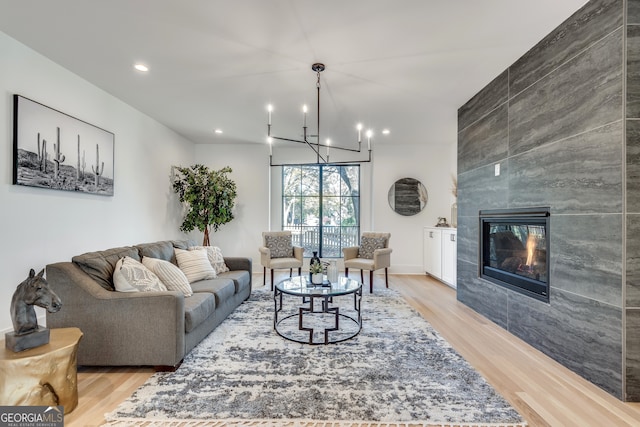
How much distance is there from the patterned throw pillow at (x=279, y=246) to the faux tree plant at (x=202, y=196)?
0.94 m

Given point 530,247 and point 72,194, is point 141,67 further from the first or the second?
point 530,247

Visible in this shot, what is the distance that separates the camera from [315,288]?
296cm

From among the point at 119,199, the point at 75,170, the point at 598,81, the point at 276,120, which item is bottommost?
the point at 119,199

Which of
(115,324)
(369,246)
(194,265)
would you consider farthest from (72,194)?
(369,246)

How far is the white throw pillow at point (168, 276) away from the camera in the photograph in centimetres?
265

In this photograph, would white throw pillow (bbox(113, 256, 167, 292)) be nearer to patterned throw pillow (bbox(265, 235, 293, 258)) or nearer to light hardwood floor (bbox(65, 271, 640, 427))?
light hardwood floor (bbox(65, 271, 640, 427))

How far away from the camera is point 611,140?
1.89m

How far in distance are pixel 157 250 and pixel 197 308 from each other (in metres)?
1.06

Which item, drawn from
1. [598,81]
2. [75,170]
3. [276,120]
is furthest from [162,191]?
[598,81]

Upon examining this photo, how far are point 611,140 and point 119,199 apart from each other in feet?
15.8

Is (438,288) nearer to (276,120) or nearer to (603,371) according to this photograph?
(603,371)

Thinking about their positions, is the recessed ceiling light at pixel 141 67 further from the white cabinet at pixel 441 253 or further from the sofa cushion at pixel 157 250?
the white cabinet at pixel 441 253

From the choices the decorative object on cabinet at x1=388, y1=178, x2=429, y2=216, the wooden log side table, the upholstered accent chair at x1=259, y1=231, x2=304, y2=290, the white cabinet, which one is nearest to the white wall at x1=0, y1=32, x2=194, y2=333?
the wooden log side table

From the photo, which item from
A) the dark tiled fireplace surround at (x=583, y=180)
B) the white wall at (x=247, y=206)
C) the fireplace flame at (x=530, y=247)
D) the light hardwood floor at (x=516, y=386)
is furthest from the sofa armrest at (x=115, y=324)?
the white wall at (x=247, y=206)
